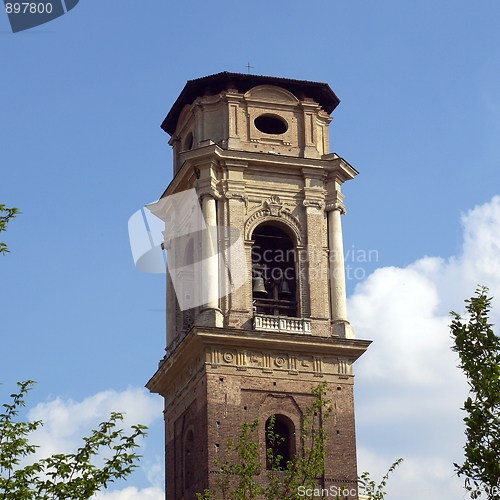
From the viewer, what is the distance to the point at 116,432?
83.9 ft

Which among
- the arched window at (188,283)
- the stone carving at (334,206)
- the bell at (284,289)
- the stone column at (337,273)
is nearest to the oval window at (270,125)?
the stone carving at (334,206)

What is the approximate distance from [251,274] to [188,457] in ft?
19.7

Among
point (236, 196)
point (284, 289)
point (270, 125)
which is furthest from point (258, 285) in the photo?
point (270, 125)

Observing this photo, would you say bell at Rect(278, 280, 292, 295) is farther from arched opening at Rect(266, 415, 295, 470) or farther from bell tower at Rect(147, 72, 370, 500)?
arched opening at Rect(266, 415, 295, 470)

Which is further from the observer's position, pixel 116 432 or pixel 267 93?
pixel 267 93

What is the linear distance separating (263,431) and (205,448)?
1.94m

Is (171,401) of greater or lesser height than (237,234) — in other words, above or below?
below

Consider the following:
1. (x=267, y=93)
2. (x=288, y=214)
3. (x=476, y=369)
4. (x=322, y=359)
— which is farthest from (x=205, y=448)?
(x=476, y=369)

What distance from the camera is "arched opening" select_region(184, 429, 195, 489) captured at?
40.8m

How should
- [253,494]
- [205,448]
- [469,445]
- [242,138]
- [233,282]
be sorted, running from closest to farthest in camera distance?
[469,445] < [253,494] < [205,448] < [233,282] < [242,138]

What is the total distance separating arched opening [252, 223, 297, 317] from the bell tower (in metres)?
0.04

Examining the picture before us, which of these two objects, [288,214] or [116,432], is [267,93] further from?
[116,432]

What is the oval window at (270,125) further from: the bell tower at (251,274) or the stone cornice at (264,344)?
the stone cornice at (264,344)

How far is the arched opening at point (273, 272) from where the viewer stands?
138 feet
